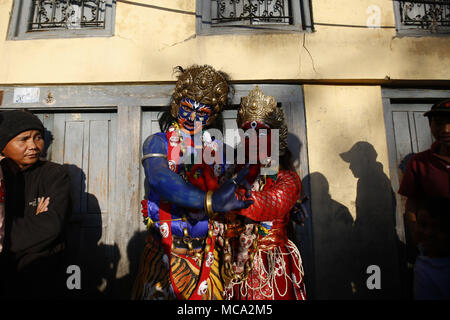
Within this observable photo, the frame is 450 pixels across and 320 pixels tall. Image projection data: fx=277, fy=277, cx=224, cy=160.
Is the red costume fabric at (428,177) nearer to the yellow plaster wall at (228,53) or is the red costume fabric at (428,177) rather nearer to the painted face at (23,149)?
the yellow plaster wall at (228,53)

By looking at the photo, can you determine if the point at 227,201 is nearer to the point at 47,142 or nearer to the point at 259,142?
the point at 259,142

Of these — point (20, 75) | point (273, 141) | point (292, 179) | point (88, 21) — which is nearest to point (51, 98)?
point (20, 75)

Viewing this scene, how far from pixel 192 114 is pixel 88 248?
2.05m

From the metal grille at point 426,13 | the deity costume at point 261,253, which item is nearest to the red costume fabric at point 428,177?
the deity costume at point 261,253

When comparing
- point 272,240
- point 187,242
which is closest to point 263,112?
point 272,240

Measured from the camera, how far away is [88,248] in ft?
9.73

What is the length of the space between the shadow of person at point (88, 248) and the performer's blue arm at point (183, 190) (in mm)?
1703

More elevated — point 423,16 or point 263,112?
point 423,16

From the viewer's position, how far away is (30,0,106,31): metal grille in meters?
3.28

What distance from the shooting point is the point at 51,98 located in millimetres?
3039

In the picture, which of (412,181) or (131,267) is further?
(131,267)

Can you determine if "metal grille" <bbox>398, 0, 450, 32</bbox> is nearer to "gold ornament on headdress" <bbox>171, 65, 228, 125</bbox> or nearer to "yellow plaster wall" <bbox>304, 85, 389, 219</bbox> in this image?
"yellow plaster wall" <bbox>304, 85, 389, 219</bbox>

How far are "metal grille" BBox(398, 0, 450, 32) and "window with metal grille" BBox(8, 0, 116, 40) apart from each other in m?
3.44
